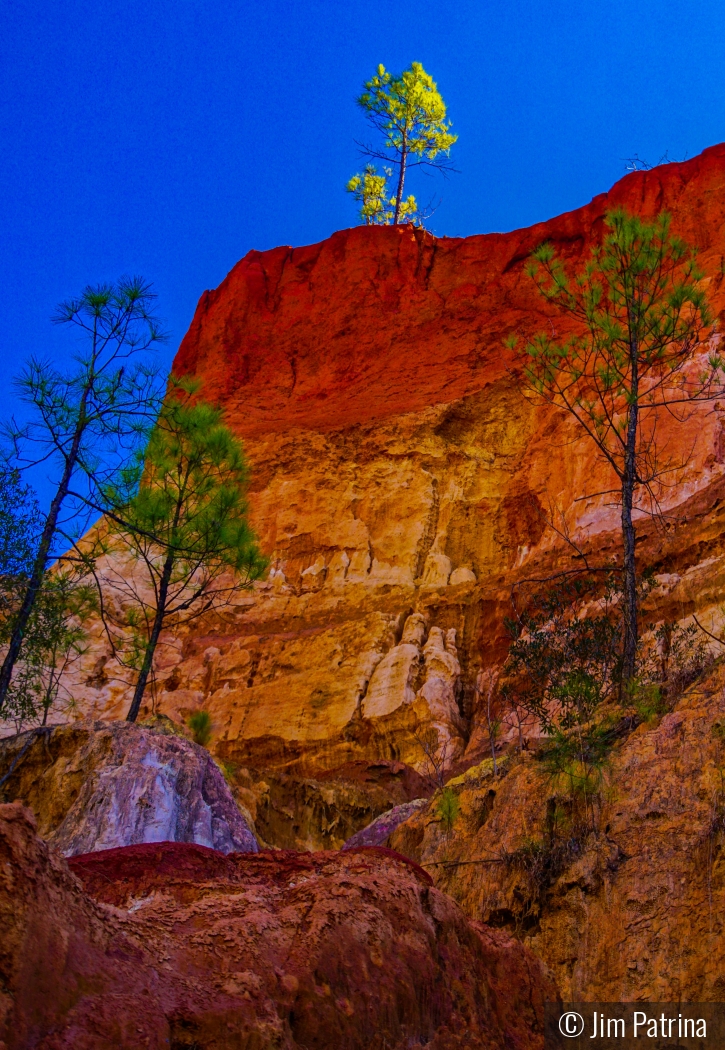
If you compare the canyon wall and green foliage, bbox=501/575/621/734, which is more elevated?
the canyon wall

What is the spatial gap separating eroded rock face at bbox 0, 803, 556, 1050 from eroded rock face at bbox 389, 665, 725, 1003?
1.46m

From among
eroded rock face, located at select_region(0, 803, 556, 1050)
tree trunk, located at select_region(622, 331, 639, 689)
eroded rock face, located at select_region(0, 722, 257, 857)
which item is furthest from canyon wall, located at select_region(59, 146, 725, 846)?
eroded rock face, located at select_region(0, 803, 556, 1050)

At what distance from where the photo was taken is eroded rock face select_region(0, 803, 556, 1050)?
3594 millimetres

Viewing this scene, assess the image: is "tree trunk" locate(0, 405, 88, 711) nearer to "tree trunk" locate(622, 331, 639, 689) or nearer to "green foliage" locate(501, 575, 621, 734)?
"green foliage" locate(501, 575, 621, 734)

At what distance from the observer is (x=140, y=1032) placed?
3682 mm

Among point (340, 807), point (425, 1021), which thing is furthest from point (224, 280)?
point (425, 1021)

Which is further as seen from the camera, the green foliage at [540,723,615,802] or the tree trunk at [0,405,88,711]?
the tree trunk at [0,405,88,711]

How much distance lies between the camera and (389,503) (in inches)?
989

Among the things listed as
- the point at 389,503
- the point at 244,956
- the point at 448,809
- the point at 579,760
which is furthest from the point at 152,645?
the point at 389,503

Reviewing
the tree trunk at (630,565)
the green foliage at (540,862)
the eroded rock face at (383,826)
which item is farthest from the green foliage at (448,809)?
the tree trunk at (630,565)

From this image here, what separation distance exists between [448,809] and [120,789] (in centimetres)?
302

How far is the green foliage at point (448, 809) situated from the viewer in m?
9.58

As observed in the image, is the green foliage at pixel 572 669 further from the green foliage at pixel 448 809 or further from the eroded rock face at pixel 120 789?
the eroded rock face at pixel 120 789

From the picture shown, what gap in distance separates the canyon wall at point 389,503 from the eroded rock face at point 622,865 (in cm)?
621
